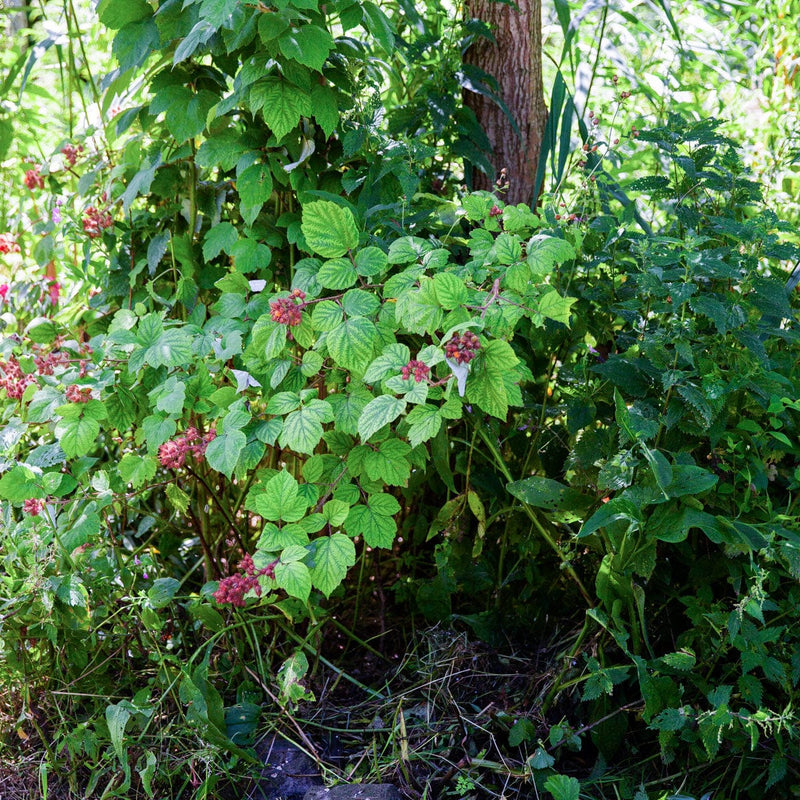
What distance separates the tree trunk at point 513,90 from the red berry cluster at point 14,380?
1.10 metres

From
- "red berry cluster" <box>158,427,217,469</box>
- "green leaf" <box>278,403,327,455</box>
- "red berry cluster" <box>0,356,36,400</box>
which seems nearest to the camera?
"green leaf" <box>278,403,327,455</box>

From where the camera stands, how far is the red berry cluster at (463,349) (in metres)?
1.07

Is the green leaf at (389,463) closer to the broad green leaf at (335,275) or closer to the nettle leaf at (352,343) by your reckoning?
the nettle leaf at (352,343)

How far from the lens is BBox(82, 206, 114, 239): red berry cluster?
1.69 metres

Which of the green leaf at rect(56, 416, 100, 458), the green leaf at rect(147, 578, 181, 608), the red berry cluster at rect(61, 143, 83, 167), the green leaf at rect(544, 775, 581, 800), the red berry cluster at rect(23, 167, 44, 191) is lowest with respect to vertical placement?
the green leaf at rect(544, 775, 581, 800)

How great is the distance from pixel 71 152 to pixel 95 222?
0.56ft

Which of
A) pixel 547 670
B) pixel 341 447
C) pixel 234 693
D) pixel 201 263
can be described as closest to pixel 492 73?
pixel 201 263

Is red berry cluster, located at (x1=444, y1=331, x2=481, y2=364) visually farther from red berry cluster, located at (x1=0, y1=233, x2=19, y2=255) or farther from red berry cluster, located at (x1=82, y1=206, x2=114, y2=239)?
red berry cluster, located at (x1=0, y1=233, x2=19, y2=255)

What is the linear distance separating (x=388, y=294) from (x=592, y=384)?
1.56 feet

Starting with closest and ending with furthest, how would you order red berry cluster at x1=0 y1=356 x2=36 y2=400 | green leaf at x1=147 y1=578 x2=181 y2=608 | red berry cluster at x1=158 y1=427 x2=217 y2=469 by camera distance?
1. red berry cluster at x1=158 y1=427 x2=217 y2=469
2. green leaf at x1=147 y1=578 x2=181 y2=608
3. red berry cluster at x1=0 y1=356 x2=36 y2=400

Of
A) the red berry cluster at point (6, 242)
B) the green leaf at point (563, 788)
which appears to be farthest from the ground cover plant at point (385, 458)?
the red berry cluster at point (6, 242)

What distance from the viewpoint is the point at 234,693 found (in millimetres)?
1558

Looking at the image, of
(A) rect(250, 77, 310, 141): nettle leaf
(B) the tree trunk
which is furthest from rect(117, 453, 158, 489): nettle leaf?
(B) the tree trunk

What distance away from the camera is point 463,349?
1069mm
